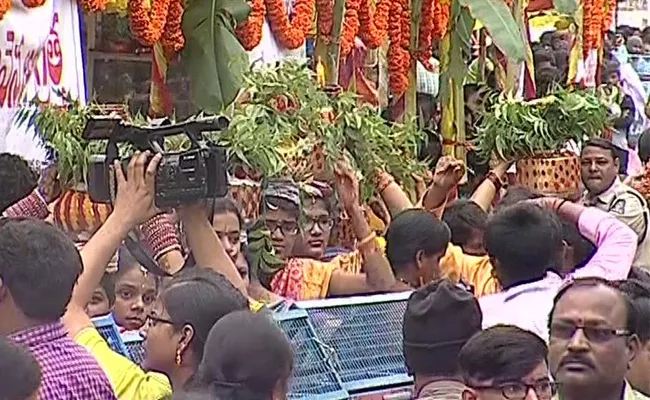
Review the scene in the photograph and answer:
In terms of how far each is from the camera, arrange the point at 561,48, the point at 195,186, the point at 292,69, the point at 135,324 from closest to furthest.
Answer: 1. the point at 195,186
2. the point at 135,324
3. the point at 292,69
4. the point at 561,48

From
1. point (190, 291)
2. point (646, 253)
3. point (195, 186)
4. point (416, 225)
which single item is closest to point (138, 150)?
point (195, 186)

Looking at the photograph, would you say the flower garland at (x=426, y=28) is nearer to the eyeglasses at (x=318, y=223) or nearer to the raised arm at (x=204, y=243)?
the eyeglasses at (x=318, y=223)

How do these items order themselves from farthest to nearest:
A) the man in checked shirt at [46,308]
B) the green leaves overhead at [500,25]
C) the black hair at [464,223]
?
1. the green leaves overhead at [500,25]
2. the black hair at [464,223]
3. the man in checked shirt at [46,308]

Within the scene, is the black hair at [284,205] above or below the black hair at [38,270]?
below

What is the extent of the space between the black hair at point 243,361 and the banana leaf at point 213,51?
320cm

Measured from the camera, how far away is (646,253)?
695 centimetres

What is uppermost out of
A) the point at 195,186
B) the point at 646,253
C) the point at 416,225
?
the point at 195,186

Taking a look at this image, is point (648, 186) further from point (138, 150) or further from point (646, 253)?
point (138, 150)

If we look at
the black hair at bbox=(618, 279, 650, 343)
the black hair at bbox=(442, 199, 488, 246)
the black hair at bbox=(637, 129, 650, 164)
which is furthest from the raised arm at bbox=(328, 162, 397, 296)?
the black hair at bbox=(637, 129, 650, 164)

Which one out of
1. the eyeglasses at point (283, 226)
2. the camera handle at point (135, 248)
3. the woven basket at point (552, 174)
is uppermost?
the camera handle at point (135, 248)

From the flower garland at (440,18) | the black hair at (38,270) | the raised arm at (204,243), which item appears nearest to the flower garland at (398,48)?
the flower garland at (440,18)

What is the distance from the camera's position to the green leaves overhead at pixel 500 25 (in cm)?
758

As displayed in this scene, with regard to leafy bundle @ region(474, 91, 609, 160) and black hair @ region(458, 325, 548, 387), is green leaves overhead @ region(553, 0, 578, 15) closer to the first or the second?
leafy bundle @ region(474, 91, 609, 160)

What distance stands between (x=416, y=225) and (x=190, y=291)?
165cm
